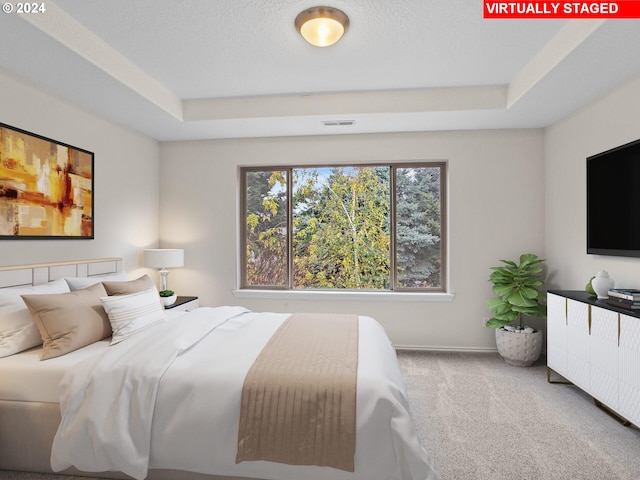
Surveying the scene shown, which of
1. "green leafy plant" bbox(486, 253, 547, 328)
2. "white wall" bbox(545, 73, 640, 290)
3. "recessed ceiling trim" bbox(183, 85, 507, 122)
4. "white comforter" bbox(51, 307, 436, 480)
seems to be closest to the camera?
"white comforter" bbox(51, 307, 436, 480)

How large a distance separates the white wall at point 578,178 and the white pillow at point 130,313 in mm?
3576

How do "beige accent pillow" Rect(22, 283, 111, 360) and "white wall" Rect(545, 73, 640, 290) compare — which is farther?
"white wall" Rect(545, 73, 640, 290)

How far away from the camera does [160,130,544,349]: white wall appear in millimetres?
3809

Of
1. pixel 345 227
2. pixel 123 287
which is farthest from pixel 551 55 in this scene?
pixel 123 287

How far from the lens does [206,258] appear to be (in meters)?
4.23

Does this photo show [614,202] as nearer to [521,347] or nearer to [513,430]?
[521,347]

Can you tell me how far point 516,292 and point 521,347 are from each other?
537 mm

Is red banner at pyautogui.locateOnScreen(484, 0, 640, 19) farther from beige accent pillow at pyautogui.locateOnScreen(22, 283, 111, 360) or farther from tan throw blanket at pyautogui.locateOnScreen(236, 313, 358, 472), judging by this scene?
beige accent pillow at pyautogui.locateOnScreen(22, 283, 111, 360)

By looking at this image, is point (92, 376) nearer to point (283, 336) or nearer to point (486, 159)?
point (283, 336)

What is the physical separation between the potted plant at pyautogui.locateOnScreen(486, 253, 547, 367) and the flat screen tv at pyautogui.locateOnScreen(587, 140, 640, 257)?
2.08ft

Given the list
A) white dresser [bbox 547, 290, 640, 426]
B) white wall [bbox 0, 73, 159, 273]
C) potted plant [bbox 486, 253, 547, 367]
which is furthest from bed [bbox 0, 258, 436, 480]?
potted plant [bbox 486, 253, 547, 367]

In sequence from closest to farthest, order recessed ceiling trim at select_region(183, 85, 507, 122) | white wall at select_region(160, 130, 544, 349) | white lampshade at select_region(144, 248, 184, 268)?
recessed ceiling trim at select_region(183, 85, 507, 122) < white lampshade at select_region(144, 248, 184, 268) < white wall at select_region(160, 130, 544, 349)

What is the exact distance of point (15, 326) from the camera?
2.01 meters

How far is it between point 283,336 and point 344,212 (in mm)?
2223
